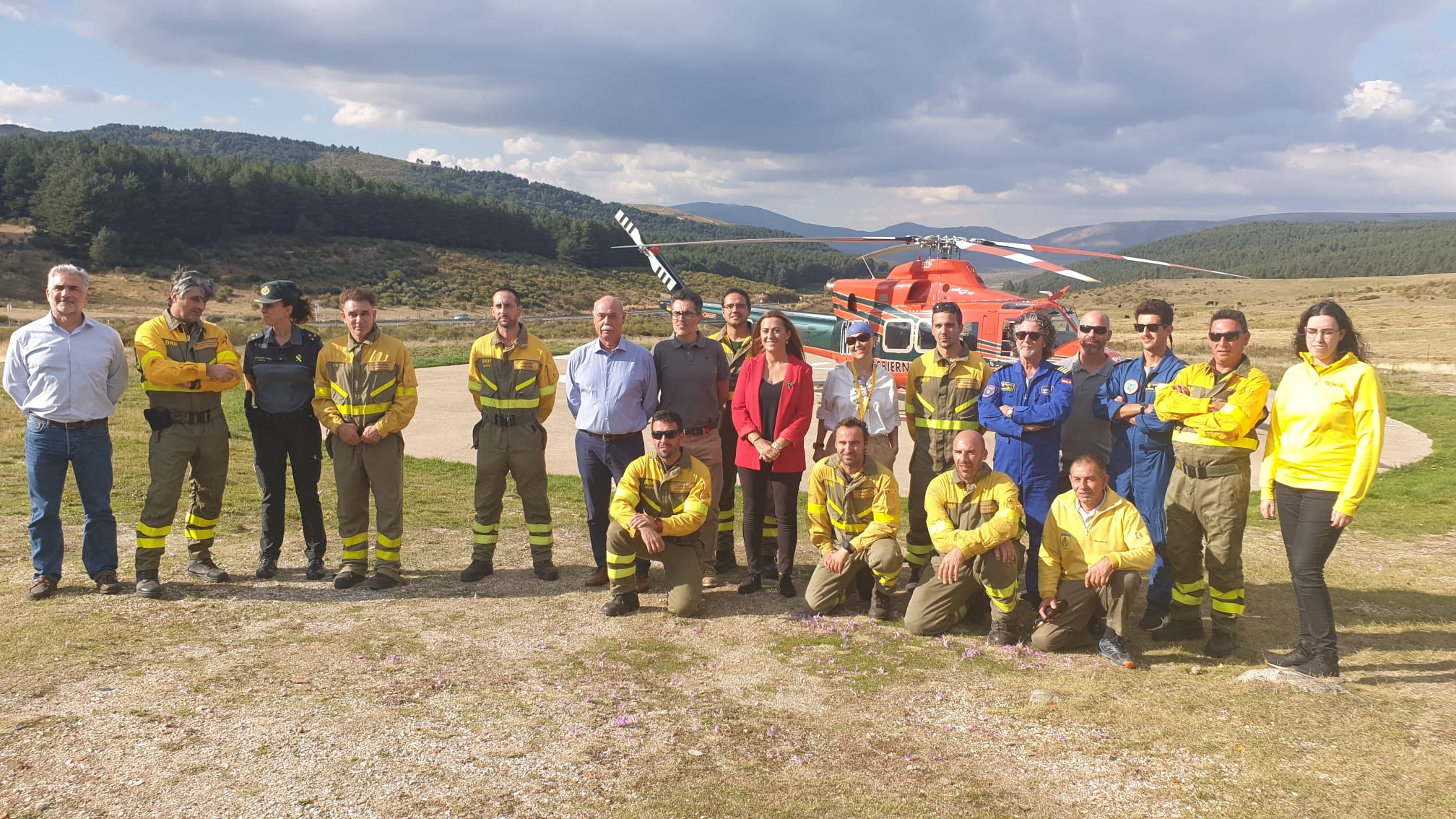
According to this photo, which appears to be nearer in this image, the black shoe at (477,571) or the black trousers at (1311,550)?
the black trousers at (1311,550)

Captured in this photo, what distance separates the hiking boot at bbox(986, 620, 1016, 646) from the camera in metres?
5.12

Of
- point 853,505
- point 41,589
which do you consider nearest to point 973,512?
point 853,505

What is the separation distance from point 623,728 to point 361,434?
9.75 feet

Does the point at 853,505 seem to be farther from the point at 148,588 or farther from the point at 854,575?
the point at 148,588

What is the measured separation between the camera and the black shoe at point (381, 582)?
5969mm

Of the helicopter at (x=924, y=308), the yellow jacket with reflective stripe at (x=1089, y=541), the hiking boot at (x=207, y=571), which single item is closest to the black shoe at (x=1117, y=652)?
the yellow jacket with reflective stripe at (x=1089, y=541)

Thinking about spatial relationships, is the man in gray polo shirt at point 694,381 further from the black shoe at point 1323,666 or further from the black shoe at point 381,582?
the black shoe at point 1323,666

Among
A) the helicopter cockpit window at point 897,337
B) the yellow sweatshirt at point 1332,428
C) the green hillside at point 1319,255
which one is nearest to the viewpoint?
the yellow sweatshirt at point 1332,428

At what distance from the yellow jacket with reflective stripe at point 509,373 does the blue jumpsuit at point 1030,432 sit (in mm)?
2883

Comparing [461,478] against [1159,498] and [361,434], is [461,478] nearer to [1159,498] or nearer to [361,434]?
[361,434]

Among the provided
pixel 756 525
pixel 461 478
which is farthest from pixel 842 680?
pixel 461 478

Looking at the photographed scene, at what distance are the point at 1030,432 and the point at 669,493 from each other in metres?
2.27

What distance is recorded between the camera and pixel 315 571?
6.14m

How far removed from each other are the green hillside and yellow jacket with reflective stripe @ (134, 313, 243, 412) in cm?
9122
